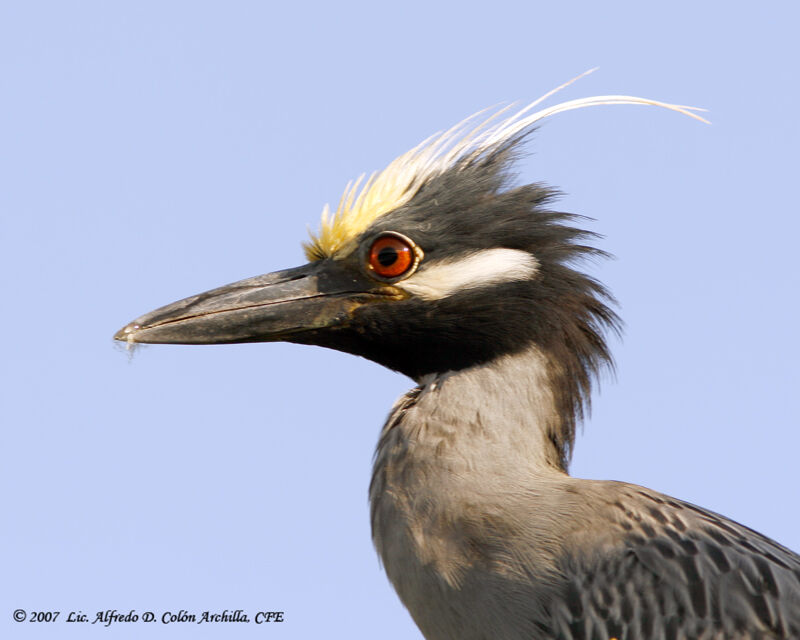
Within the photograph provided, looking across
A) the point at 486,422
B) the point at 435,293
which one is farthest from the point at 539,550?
the point at 435,293

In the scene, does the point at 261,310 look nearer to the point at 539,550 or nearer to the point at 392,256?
the point at 392,256

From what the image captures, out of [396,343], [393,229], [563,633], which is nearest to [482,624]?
[563,633]

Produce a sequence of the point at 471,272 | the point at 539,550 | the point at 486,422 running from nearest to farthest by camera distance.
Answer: the point at 539,550
the point at 486,422
the point at 471,272

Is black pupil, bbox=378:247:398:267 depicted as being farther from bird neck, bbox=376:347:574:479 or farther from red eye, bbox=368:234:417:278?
bird neck, bbox=376:347:574:479

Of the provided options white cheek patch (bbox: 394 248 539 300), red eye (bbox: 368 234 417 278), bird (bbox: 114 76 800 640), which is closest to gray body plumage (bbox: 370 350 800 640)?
bird (bbox: 114 76 800 640)

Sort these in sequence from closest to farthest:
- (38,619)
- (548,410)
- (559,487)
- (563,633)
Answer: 1. (563,633)
2. (559,487)
3. (548,410)
4. (38,619)

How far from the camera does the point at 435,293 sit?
827 cm

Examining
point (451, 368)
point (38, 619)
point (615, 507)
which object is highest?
point (451, 368)

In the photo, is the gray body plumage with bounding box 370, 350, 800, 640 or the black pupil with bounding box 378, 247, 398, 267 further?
the black pupil with bounding box 378, 247, 398, 267

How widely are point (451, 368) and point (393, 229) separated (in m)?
1.05

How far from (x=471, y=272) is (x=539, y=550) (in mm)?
2027

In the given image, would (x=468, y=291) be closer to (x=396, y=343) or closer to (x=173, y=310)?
(x=396, y=343)

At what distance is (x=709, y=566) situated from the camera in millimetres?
7227

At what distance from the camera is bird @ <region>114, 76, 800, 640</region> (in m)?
7.13
